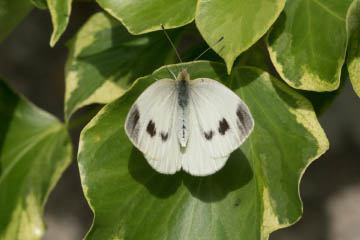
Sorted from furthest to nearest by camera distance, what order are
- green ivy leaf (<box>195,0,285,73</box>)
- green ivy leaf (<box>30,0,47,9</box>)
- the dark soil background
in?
the dark soil background < green ivy leaf (<box>30,0,47,9</box>) < green ivy leaf (<box>195,0,285,73</box>)

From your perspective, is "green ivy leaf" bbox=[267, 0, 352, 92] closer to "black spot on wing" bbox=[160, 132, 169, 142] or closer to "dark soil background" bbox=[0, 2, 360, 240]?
"black spot on wing" bbox=[160, 132, 169, 142]

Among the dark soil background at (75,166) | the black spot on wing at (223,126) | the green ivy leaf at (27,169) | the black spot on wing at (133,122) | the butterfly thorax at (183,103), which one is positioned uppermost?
the black spot on wing at (133,122)

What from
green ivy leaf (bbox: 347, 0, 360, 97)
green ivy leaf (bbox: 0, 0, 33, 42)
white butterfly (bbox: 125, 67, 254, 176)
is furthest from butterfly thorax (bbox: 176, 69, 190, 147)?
green ivy leaf (bbox: 0, 0, 33, 42)

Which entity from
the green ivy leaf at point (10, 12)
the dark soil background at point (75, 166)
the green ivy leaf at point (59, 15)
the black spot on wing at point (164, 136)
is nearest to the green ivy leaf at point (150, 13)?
the green ivy leaf at point (59, 15)

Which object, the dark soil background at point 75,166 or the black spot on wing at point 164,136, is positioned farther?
the dark soil background at point 75,166

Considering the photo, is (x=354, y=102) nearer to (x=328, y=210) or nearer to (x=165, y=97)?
(x=328, y=210)

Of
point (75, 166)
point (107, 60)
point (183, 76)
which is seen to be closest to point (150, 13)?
point (183, 76)

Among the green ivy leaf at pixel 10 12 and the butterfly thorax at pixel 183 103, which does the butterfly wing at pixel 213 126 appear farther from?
the green ivy leaf at pixel 10 12
